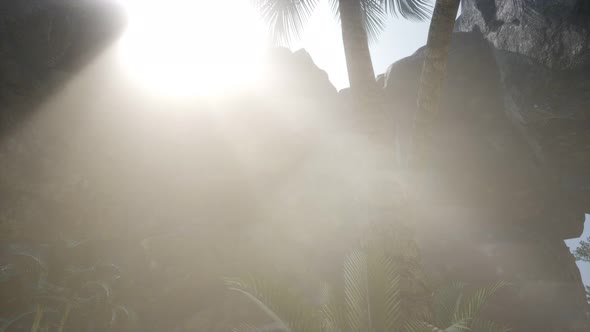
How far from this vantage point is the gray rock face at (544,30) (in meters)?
7.34

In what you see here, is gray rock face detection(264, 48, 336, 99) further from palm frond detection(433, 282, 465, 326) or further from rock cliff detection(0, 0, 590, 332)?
palm frond detection(433, 282, 465, 326)

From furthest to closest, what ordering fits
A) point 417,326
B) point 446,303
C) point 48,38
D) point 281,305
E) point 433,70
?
point 48,38
point 446,303
point 433,70
point 281,305
point 417,326

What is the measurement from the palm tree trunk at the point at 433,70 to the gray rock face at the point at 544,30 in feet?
10.2

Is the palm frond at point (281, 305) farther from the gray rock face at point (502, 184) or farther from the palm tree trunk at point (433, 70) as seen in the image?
the gray rock face at point (502, 184)

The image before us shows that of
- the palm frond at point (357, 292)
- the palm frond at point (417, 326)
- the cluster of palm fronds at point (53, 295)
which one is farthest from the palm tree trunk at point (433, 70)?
the cluster of palm fronds at point (53, 295)

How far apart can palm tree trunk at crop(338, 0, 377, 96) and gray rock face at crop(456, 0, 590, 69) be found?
358 centimetres

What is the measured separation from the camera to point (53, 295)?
23.3 feet

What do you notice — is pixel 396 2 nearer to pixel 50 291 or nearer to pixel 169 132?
pixel 169 132

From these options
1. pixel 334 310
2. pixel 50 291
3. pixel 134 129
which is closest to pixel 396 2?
pixel 334 310

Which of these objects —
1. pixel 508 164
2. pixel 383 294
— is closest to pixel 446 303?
pixel 383 294

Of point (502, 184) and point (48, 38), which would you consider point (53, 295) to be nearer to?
point (48, 38)

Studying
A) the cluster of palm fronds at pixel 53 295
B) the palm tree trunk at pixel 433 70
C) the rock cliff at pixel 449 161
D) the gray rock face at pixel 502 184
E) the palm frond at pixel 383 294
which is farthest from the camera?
the gray rock face at pixel 502 184

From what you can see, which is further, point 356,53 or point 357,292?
point 356,53

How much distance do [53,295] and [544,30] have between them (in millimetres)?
13481
